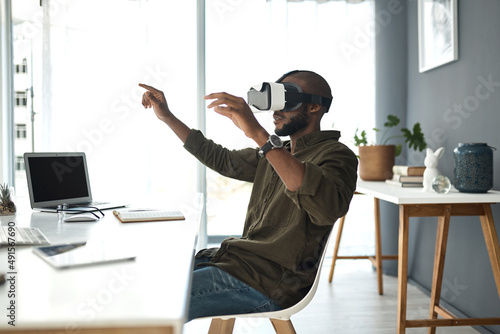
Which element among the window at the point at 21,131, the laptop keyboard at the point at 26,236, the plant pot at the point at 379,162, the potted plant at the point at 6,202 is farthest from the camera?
the window at the point at 21,131

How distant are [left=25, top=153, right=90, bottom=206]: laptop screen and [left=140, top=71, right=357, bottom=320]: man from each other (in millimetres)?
767

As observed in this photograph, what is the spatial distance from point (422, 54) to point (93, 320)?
115 inches

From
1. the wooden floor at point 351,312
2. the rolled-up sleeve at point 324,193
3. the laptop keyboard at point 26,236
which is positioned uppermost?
the rolled-up sleeve at point 324,193

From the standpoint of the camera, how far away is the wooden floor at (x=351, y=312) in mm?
2428

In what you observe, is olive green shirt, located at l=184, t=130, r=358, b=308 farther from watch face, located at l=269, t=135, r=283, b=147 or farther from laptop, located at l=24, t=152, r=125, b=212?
laptop, located at l=24, t=152, r=125, b=212

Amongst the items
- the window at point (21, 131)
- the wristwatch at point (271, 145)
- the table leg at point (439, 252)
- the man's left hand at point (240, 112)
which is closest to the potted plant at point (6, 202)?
the man's left hand at point (240, 112)

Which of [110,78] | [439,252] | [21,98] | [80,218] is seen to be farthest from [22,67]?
[439,252]

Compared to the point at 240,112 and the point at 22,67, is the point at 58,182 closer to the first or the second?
the point at 240,112

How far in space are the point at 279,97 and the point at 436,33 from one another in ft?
5.91

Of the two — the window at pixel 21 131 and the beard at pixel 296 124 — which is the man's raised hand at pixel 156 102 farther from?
the window at pixel 21 131

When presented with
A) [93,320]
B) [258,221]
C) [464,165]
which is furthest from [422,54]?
[93,320]

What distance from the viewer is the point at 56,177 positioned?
205 centimetres

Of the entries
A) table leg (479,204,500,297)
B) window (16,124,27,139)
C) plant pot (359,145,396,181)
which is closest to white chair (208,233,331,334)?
table leg (479,204,500,297)

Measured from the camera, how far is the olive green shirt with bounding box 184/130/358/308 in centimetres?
129
